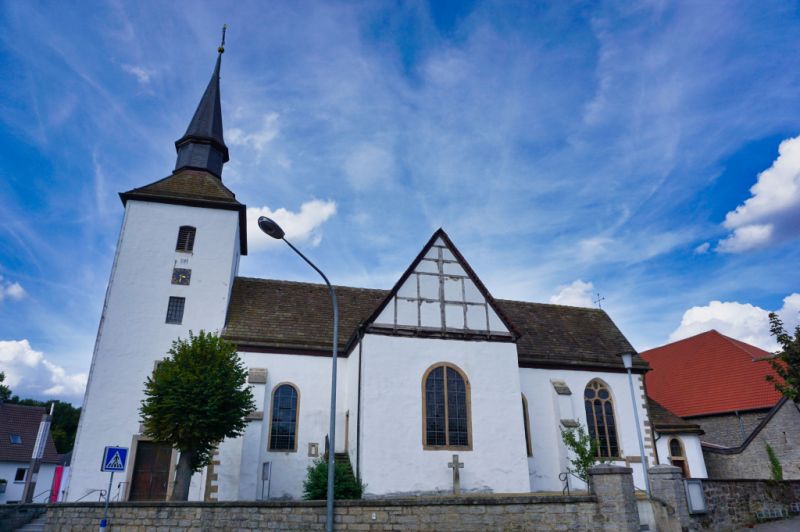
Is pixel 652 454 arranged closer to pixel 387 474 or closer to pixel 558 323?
A: pixel 558 323

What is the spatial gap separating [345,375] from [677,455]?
1519 cm

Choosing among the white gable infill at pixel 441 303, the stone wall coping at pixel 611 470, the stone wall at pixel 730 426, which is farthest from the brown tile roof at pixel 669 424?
the stone wall coping at pixel 611 470

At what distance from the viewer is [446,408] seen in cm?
1762

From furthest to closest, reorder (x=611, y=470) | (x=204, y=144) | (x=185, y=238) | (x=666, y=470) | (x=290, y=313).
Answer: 1. (x=204, y=144)
2. (x=290, y=313)
3. (x=185, y=238)
4. (x=666, y=470)
5. (x=611, y=470)

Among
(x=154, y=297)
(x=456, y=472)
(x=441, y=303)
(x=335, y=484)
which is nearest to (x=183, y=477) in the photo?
(x=335, y=484)

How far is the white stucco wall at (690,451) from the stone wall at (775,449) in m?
2.43

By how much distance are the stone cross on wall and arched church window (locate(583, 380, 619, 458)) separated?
7794 mm

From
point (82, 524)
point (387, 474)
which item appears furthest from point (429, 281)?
point (82, 524)

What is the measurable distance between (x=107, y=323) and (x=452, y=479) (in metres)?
13.9

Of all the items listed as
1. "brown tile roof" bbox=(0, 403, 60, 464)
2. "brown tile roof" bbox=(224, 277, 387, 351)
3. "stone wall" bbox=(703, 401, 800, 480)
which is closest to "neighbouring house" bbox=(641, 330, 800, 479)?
"stone wall" bbox=(703, 401, 800, 480)

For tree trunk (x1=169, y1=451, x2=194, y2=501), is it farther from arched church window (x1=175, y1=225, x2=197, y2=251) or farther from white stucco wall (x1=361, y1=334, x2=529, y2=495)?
arched church window (x1=175, y1=225, x2=197, y2=251)

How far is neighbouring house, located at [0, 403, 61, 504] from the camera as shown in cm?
3688

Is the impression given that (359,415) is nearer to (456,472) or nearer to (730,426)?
(456,472)

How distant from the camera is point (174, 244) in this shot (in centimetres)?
2131
